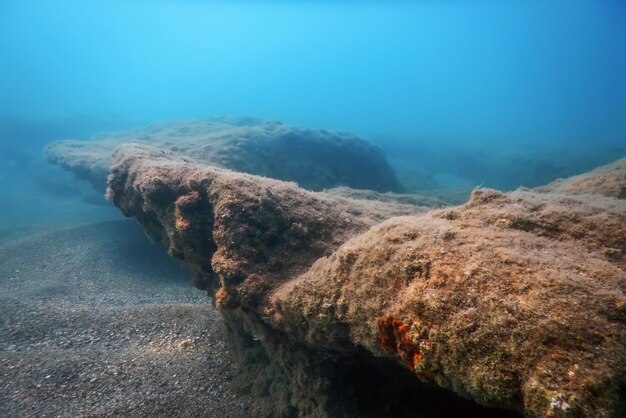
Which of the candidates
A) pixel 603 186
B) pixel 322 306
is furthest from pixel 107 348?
pixel 603 186

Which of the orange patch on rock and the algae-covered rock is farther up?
the algae-covered rock

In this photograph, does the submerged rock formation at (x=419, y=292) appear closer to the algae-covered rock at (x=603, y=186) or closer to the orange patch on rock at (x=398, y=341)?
the orange patch on rock at (x=398, y=341)

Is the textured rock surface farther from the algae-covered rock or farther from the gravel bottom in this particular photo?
the algae-covered rock

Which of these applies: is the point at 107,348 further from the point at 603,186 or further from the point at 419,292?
the point at 603,186

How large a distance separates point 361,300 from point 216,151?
12.6m

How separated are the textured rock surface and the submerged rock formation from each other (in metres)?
8.75

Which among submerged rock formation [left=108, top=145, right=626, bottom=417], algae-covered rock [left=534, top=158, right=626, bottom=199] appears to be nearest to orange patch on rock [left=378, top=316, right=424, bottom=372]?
submerged rock formation [left=108, top=145, right=626, bottom=417]

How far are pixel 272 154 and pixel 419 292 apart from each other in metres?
14.9

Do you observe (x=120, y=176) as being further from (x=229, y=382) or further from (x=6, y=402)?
(x=229, y=382)

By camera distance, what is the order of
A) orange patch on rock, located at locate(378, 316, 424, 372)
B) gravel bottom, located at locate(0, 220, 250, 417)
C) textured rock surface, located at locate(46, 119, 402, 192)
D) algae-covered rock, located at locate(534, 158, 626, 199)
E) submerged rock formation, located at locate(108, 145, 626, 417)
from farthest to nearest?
textured rock surface, located at locate(46, 119, 402, 192) < gravel bottom, located at locate(0, 220, 250, 417) < algae-covered rock, located at locate(534, 158, 626, 199) < orange patch on rock, located at locate(378, 316, 424, 372) < submerged rock formation, located at locate(108, 145, 626, 417)

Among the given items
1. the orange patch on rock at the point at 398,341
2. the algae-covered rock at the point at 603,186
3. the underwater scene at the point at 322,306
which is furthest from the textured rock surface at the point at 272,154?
the orange patch on rock at the point at 398,341

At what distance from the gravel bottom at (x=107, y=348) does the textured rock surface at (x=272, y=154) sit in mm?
5792

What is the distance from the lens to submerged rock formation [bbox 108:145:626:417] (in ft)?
6.07

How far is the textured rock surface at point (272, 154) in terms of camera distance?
49.5 feet
